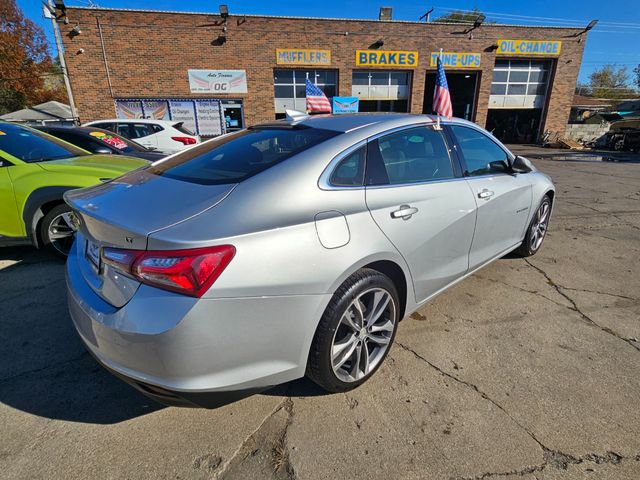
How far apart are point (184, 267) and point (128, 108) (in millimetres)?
19394

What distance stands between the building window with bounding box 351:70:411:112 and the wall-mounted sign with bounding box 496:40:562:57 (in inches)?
237

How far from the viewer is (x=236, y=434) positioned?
1.89m

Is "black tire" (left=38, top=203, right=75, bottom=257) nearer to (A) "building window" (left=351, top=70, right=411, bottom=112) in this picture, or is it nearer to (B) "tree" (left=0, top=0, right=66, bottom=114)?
(A) "building window" (left=351, top=70, right=411, bottom=112)

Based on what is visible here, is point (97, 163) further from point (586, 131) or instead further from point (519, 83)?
point (586, 131)

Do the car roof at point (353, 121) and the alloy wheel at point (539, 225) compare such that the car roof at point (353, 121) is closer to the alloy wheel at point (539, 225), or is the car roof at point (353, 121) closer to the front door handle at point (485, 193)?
the front door handle at point (485, 193)

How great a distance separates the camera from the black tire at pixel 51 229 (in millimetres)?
3738

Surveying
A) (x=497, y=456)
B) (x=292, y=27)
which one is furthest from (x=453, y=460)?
(x=292, y=27)

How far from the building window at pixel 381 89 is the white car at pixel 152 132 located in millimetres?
12673

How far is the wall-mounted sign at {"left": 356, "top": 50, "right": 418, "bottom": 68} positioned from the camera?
19.1 metres

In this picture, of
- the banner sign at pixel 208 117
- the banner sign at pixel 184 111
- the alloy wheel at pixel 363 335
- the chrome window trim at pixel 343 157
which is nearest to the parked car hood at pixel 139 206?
the chrome window trim at pixel 343 157

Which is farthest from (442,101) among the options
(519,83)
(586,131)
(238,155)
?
(586,131)

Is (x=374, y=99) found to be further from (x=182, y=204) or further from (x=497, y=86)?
(x=182, y=204)

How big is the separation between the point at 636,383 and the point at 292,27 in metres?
19.9

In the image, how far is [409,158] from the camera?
2.57 metres
